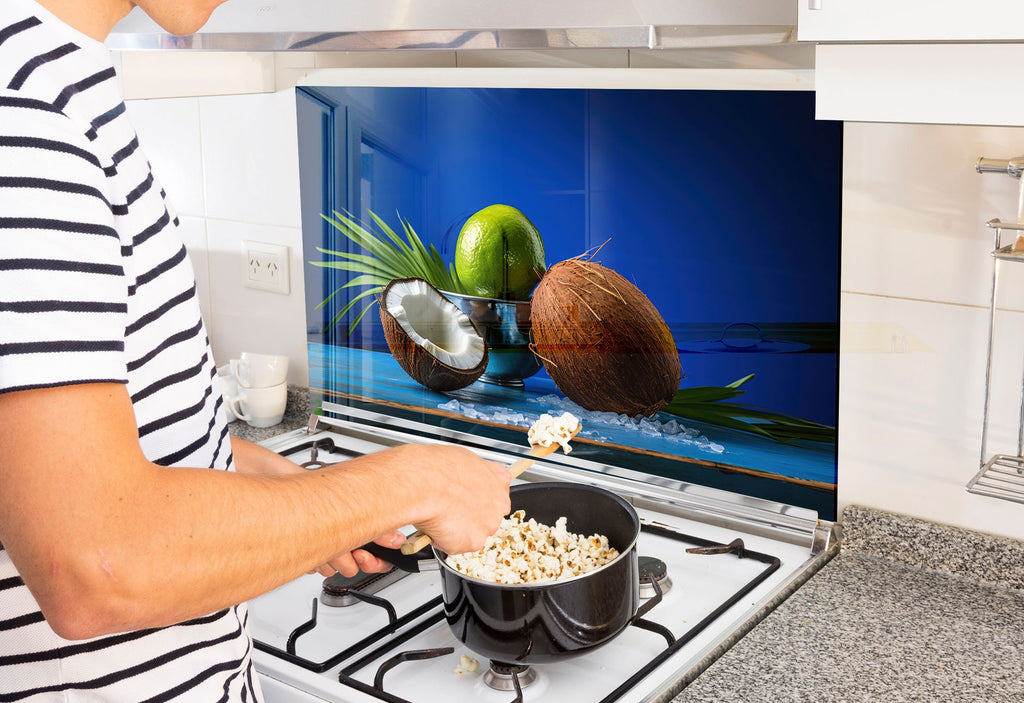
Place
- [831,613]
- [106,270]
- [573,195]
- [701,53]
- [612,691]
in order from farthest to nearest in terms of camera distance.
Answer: [573,195] → [701,53] → [831,613] → [612,691] → [106,270]

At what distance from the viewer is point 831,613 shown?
106 cm

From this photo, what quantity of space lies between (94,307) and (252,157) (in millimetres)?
1202

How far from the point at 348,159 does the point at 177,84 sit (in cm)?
27

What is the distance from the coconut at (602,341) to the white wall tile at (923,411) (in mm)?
224

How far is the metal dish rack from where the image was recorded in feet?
3.18

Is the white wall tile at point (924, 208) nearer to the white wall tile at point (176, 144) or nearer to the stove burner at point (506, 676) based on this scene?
the stove burner at point (506, 676)

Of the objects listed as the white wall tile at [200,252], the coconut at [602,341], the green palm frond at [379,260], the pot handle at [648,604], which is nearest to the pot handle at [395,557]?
the pot handle at [648,604]

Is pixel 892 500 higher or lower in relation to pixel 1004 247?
lower

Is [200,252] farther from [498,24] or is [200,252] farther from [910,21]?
[910,21]

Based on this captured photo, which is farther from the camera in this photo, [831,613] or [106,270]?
[831,613]

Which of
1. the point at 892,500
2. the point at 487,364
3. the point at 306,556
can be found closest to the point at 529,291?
the point at 487,364

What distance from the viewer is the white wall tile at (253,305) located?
65.3 inches

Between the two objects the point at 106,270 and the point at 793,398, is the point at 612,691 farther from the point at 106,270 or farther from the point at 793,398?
the point at 106,270

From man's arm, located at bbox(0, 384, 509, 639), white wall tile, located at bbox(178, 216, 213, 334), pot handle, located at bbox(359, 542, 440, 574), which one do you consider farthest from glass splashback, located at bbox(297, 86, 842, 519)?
man's arm, located at bbox(0, 384, 509, 639)
